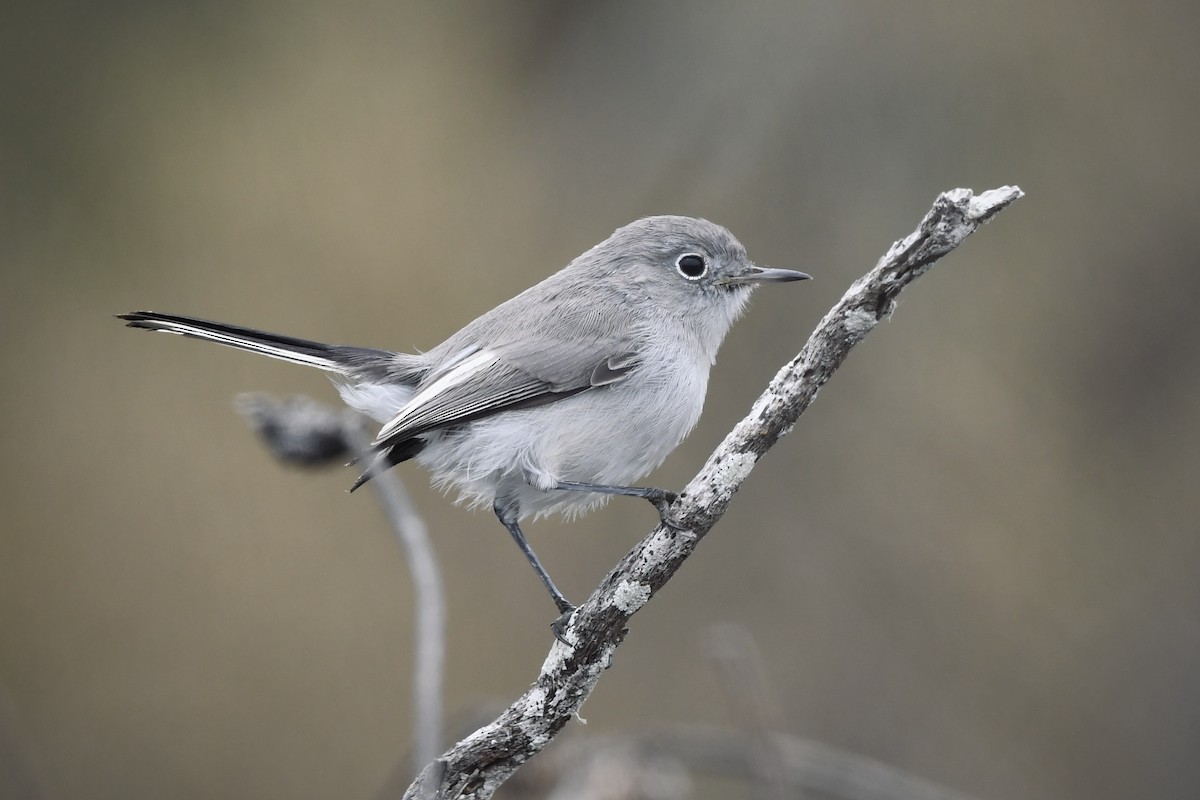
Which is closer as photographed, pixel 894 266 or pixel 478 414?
pixel 894 266

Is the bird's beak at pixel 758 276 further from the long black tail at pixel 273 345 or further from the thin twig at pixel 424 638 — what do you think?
the thin twig at pixel 424 638

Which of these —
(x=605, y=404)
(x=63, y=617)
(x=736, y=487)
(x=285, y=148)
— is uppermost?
(x=736, y=487)

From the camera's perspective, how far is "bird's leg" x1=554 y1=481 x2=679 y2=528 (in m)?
1.55

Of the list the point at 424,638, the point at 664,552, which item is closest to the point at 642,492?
the point at 664,552

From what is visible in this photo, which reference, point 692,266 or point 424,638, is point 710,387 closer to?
point 692,266

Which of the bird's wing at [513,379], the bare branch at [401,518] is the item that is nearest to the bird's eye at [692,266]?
the bird's wing at [513,379]

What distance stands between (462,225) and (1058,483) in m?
2.67

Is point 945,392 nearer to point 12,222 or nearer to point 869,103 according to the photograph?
point 869,103

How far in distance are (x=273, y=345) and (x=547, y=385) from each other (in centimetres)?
67

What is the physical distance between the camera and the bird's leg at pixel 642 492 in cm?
155

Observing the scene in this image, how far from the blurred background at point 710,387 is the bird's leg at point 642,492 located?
1.71m

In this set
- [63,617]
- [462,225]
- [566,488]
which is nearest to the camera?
[566,488]

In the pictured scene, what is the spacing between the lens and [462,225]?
4.42 m

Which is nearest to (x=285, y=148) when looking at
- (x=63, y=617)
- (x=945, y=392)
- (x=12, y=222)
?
(x=12, y=222)
